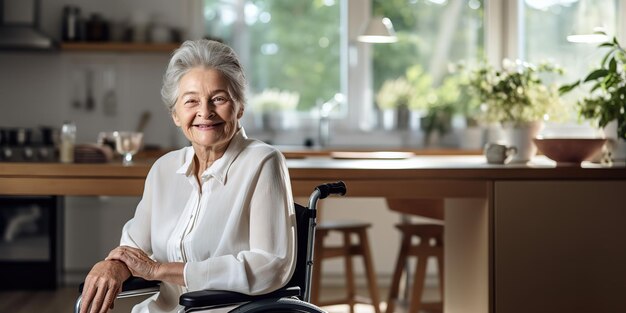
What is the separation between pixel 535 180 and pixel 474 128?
9.55ft

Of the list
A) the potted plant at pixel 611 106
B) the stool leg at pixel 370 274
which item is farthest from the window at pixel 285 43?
the potted plant at pixel 611 106

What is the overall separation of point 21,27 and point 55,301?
68.9 inches

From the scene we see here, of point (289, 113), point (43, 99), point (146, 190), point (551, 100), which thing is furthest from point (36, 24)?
point (146, 190)

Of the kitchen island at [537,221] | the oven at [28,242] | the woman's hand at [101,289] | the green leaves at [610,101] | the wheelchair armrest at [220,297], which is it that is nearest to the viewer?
the wheelchair armrest at [220,297]

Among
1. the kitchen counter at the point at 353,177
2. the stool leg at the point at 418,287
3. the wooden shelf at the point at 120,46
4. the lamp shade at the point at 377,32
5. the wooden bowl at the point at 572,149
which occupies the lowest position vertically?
the stool leg at the point at 418,287

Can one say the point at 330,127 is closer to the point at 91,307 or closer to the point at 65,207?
the point at 65,207

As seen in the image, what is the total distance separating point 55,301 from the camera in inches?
214

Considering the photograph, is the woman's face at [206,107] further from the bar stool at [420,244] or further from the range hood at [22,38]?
the range hood at [22,38]

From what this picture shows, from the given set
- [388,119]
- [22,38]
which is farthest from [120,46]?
[388,119]

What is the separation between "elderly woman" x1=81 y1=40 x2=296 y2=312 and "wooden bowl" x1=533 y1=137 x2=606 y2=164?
5.10ft

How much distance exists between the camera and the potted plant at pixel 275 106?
258 inches

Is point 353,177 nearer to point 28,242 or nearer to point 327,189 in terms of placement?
point 327,189

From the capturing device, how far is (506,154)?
3713mm

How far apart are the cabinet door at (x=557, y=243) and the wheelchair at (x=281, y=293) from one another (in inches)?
46.1
